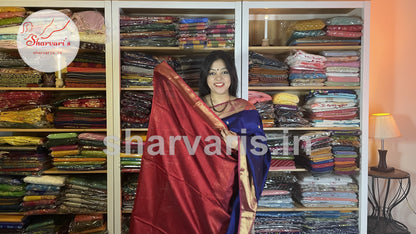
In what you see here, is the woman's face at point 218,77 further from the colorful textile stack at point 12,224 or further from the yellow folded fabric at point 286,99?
the colorful textile stack at point 12,224

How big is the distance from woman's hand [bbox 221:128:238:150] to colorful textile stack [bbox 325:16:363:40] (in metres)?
1.23

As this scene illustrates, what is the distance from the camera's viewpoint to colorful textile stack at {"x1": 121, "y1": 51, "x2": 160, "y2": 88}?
2.39 meters

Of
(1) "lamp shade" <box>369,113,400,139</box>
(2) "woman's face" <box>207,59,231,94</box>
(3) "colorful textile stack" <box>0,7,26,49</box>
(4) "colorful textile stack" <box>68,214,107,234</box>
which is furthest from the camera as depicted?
(1) "lamp shade" <box>369,113,400,139</box>

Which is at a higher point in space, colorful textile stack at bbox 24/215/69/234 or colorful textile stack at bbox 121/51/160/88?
colorful textile stack at bbox 121/51/160/88

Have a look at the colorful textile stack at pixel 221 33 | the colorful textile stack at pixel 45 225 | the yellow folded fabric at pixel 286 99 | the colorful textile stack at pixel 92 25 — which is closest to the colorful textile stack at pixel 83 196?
the colorful textile stack at pixel 45 225

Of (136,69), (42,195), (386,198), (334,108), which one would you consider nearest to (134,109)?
(136,69)

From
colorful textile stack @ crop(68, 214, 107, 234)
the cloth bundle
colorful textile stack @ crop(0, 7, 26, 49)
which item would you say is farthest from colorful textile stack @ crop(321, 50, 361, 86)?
colorful textile stack @ crop(0, 7, 26, 49)

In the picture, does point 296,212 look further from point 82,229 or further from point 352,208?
point 82,229

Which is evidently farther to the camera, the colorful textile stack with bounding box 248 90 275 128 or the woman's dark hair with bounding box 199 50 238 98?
the colorful textile stack with bounding box 248 90 275 128

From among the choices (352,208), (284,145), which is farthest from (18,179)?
(352,208)

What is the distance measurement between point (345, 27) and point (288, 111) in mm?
753

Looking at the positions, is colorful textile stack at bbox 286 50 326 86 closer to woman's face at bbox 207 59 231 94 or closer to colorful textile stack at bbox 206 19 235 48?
colorful textile stack at bbox 206 19 235 48

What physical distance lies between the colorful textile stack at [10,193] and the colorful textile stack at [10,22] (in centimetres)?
101

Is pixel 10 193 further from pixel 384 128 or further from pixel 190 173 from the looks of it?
pixel 384 128
